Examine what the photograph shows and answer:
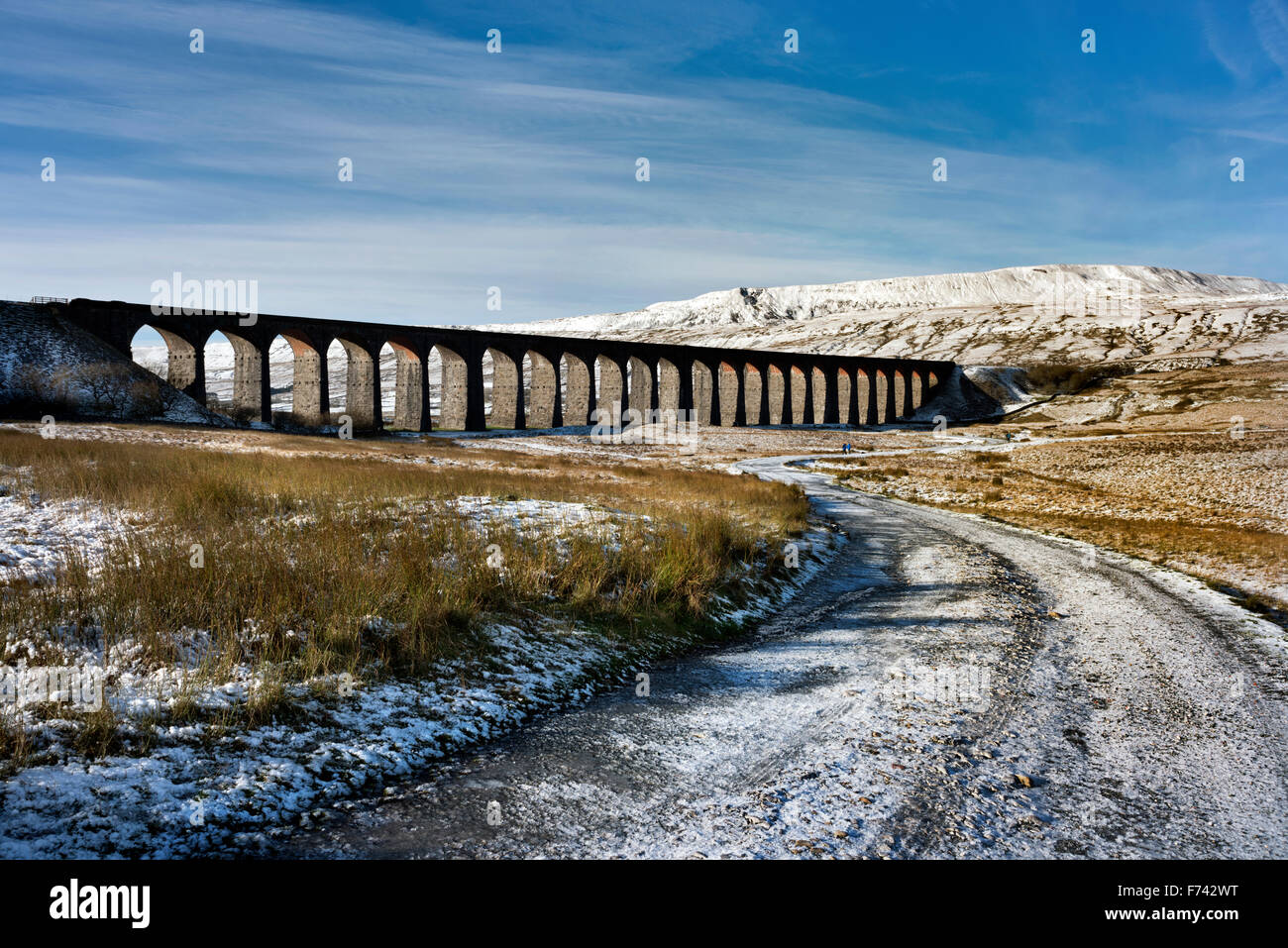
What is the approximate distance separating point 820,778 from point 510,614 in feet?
11.5

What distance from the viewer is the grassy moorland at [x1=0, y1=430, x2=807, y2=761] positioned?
17.1ft

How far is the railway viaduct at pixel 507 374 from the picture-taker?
41.4m

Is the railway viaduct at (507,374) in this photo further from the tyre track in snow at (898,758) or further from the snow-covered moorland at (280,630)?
the tyre track in snow at (898,758)

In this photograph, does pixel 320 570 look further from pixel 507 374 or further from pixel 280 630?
pixel 507 374

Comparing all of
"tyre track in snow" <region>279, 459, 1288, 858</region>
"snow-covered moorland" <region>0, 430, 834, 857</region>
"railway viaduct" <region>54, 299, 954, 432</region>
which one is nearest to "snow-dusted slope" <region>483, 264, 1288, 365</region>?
"railway viaduct" <region>54, 299, 954, 432</region>

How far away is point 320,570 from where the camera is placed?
6578mm

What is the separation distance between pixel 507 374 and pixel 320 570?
171 feet

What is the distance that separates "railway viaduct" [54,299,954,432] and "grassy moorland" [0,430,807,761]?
99.4 ft

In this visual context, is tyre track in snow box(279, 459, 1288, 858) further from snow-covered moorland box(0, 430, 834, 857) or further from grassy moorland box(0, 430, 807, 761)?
grassy moorland box(0, 430, 807, 761)

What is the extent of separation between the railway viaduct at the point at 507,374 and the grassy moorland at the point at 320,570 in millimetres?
30307

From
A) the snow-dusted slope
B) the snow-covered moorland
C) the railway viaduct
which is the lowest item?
the snow-covered moorland

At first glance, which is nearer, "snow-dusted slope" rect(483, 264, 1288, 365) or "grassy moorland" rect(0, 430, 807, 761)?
"grassy moorland" rect(0, 430, 807, 761)

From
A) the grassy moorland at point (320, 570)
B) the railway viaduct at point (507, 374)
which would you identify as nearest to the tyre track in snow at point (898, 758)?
the grassy moorland at point (320, 570)
